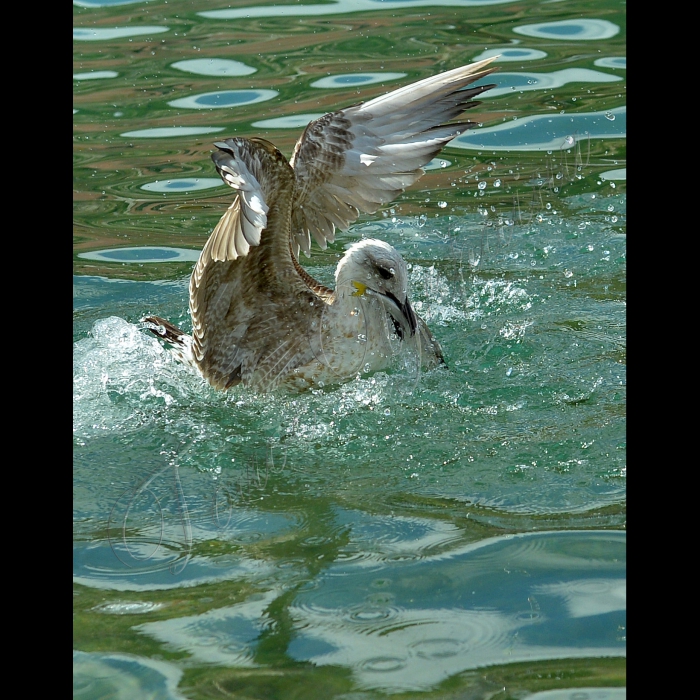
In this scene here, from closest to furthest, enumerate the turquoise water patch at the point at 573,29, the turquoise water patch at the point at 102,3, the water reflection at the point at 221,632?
1. the water reflection at the point at 221,632
2. the turquoise water patch at the point at 573,29
3. the turquoise water patch at the point at 102,3

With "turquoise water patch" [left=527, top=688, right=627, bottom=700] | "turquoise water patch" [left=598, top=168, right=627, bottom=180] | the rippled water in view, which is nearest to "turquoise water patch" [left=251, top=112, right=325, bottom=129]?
the rippled water

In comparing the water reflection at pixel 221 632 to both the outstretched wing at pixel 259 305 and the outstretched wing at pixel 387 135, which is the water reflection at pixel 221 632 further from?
the outstretched wing at pixel 387 135

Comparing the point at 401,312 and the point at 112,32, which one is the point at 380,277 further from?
the point at 112,32

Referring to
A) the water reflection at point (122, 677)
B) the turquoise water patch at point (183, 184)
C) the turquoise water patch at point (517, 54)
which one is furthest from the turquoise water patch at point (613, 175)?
the water reflection at point (122, 677)

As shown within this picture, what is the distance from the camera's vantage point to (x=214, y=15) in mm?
11180

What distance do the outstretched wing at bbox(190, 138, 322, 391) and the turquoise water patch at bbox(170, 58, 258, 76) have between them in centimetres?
503

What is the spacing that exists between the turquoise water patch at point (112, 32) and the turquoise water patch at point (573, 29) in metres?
3.54

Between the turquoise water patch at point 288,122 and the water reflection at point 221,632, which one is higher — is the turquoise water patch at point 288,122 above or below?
above

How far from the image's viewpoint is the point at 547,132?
9109mm

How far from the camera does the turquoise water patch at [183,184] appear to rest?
347 inches

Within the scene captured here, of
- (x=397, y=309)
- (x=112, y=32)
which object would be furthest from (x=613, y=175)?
(x=112, y=32)

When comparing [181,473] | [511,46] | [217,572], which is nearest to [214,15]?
[511,46]

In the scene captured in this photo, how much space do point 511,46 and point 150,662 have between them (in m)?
8.23

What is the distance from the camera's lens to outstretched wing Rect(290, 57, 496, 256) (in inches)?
238
